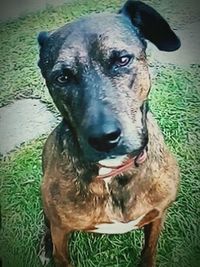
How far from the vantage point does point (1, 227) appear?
2.19 m

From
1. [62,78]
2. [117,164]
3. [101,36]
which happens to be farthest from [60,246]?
[101,36]

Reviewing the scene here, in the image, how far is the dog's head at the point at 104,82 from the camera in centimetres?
189

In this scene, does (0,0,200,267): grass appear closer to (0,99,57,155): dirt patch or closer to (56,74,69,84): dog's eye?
(0,99,57,155): dirt patch

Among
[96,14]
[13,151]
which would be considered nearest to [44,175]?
[13,151]

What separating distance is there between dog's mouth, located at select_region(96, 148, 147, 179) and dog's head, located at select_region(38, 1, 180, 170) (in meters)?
0.02

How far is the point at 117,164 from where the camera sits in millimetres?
A: 1993

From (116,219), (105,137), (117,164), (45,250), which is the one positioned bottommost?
(45,250)

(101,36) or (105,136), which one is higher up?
(101,36)

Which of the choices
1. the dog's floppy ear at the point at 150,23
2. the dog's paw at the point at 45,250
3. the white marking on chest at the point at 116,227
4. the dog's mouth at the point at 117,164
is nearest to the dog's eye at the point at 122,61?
the dog's floppy ear at the point at 150,23

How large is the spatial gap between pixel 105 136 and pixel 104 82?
0.13 m

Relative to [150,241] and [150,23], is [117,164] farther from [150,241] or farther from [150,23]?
[150,23]

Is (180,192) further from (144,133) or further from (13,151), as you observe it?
(13,151)

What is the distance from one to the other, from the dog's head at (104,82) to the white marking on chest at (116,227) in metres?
0.20

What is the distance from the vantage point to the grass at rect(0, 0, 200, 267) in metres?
2.09
